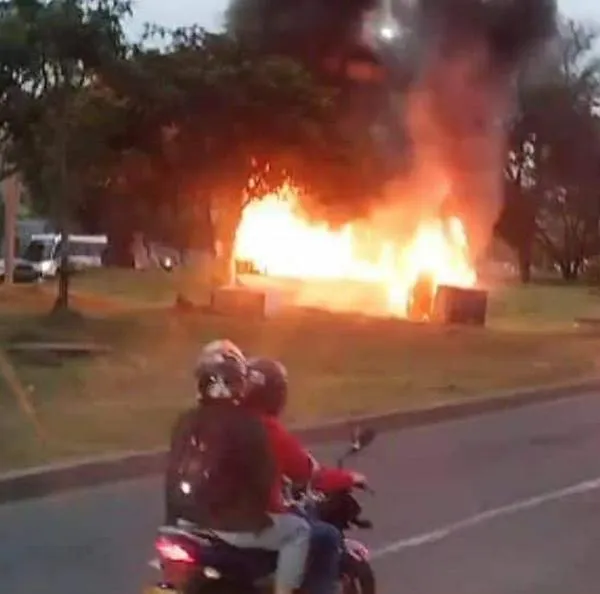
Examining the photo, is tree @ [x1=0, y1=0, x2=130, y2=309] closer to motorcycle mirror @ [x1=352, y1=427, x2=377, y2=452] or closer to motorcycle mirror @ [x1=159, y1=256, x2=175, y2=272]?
motorcycle mirror @ [x1=352, y1=427, x2=377, y2=452]

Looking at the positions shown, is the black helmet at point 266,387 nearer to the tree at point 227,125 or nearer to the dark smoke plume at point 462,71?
the tree at point 227,125

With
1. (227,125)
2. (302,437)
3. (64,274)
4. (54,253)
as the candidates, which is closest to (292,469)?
(302,437)

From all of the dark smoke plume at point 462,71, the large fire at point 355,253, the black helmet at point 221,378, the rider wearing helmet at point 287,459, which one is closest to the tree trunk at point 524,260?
the dark smoke plume at point 462,71

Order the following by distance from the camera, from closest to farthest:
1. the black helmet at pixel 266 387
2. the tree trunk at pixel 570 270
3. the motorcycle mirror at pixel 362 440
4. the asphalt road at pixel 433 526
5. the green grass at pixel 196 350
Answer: the black helmet at pixel 266 387 < the motorcycle mirror at pixel 362 440 < the asphalt road at pixel 433 526 < the green grass at pixel 196 350 < the tree trunk at pixel 570 270

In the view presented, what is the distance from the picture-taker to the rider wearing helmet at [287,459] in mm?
6895

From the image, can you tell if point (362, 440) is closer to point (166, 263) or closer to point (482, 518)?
point (482, 518)

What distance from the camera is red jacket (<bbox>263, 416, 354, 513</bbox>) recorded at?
268 inches

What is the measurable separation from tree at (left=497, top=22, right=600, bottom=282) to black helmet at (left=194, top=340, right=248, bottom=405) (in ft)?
195

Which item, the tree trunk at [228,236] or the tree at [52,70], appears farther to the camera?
the tree trunk at [228,236]

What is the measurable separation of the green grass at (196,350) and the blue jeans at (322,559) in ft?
25.1

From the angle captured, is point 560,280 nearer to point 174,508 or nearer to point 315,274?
point 315,274

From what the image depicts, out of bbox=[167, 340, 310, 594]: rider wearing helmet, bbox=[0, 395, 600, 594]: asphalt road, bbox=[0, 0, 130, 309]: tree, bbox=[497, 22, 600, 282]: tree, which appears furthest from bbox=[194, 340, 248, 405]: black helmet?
bbox=[497, 22, 600, 282]: tree

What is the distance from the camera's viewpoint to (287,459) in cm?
700

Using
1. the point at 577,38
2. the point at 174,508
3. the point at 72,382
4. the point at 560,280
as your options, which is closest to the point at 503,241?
the point at 560,280
